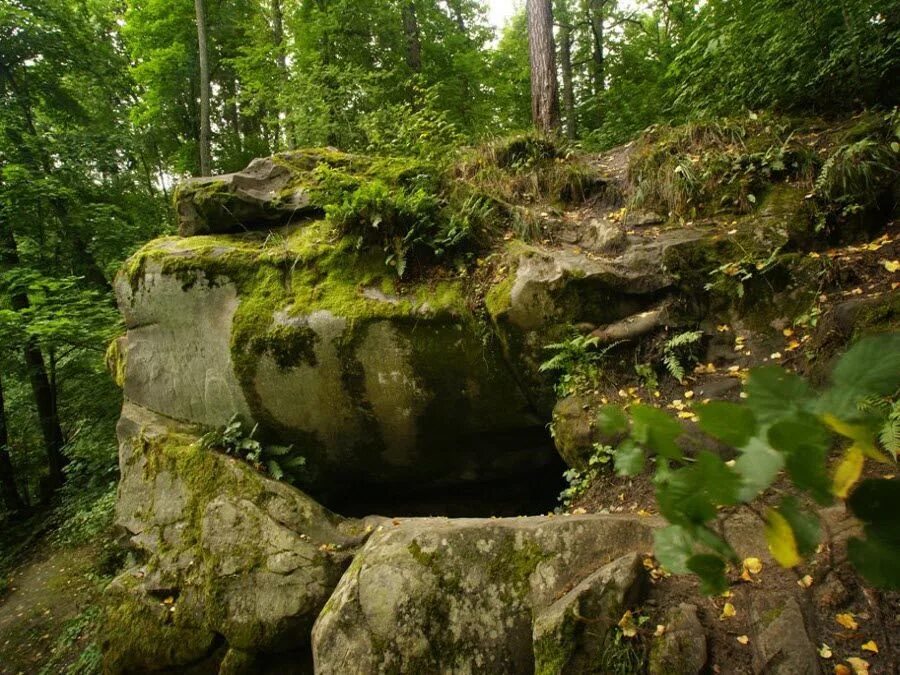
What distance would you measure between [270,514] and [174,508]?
1.30 meters

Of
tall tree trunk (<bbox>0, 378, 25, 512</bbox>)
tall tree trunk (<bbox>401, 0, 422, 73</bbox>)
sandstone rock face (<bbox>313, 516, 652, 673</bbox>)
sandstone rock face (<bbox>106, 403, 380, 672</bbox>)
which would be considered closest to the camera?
sandstone rock face (<bbox>313, 516, 652, 673</bbox>)

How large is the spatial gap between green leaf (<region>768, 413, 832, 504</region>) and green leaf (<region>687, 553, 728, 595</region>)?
7.2 inches

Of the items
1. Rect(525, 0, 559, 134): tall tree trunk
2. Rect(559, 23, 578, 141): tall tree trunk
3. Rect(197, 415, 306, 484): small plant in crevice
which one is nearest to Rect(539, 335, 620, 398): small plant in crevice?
Rect(197, 415, 306, 484): small plant in crevice

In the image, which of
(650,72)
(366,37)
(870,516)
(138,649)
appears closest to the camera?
(870,516)

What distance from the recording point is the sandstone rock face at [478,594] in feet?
11.3

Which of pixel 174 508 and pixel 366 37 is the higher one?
pixel 366 37

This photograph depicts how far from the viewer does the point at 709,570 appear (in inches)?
25.9

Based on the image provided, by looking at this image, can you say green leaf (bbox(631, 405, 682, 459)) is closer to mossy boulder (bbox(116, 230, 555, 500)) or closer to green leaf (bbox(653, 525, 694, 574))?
green leaf (bbox(653, 525, 694, 574))

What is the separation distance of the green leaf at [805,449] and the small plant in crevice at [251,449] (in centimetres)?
588

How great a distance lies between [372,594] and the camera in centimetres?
399

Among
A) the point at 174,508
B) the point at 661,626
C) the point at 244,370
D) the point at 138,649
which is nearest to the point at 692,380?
the point at 661,626

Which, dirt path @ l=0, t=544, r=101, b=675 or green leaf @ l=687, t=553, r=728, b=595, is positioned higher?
green leaf @ l=687, t=553, r=728, b=595

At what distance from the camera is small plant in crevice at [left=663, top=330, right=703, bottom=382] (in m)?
4.91

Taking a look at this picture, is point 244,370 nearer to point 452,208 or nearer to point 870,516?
point 452,208
